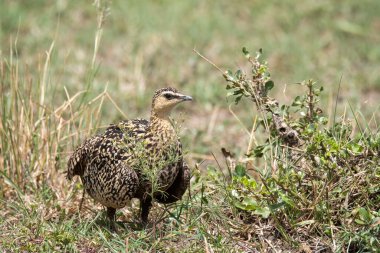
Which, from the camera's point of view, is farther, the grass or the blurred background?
the blurred background

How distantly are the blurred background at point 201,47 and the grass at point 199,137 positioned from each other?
3 centimetres

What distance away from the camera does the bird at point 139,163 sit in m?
5.66

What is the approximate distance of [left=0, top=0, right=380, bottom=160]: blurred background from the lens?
984cm

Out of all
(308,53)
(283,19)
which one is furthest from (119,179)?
(283,19)

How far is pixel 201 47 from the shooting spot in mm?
11141

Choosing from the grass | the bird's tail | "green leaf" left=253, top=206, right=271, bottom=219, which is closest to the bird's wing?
the bird's tail

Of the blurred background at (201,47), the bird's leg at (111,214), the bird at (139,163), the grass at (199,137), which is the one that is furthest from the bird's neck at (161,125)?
the blurred background at (201,47)

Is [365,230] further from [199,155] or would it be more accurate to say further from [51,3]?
[51,3]

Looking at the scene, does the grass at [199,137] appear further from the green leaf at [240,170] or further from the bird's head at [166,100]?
the bird's head at [166,100]

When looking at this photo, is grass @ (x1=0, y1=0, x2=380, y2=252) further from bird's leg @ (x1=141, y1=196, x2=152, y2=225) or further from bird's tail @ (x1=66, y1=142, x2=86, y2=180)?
bird's tail @ (x1=66, y1=142, x2=86, y2=180)

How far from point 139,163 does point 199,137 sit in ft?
11.2

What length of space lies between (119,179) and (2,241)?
921 millimetres

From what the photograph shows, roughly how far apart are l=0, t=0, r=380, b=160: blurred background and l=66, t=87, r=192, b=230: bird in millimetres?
2982

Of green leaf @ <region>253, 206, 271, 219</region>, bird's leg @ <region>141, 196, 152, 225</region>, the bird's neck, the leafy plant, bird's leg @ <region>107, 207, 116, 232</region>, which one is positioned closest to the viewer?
the leafy plant
